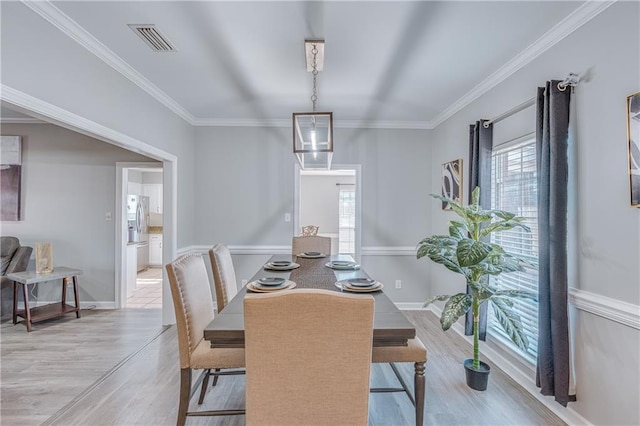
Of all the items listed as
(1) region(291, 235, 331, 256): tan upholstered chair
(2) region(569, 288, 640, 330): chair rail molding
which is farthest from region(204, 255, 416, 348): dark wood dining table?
(1) region(291, 235, 331, 256): tan upholstered chair

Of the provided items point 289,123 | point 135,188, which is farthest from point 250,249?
point 135,188

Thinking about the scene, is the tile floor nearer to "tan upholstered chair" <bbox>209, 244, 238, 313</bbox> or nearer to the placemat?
A: "tan upholstered chair" <bbox>209, 244, 238, 313</bbox>

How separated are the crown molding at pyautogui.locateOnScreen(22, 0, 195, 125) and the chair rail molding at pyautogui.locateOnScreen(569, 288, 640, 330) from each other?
12.2ft

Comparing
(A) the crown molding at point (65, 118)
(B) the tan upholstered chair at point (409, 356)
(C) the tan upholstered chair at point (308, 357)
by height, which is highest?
(A) the crown molding at point (65, 118)

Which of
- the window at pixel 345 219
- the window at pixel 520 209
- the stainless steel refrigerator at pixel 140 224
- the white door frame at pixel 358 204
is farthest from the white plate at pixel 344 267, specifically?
the window at pixel 345 219

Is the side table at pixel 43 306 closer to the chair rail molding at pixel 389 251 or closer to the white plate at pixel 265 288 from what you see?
the white plate at pixel 265 288

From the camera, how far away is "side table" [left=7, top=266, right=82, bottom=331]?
343 centimetres

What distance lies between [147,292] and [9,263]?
1.79 meters

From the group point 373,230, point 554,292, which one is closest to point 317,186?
point 373,230

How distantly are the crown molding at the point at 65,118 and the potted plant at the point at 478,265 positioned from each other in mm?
2687

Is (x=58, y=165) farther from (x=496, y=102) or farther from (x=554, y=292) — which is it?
(x=554, y=292)

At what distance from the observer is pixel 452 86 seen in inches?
122

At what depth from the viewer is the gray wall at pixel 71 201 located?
408 centimetres

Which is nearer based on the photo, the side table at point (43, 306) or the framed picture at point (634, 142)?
the framed picture at point (634, 142)
